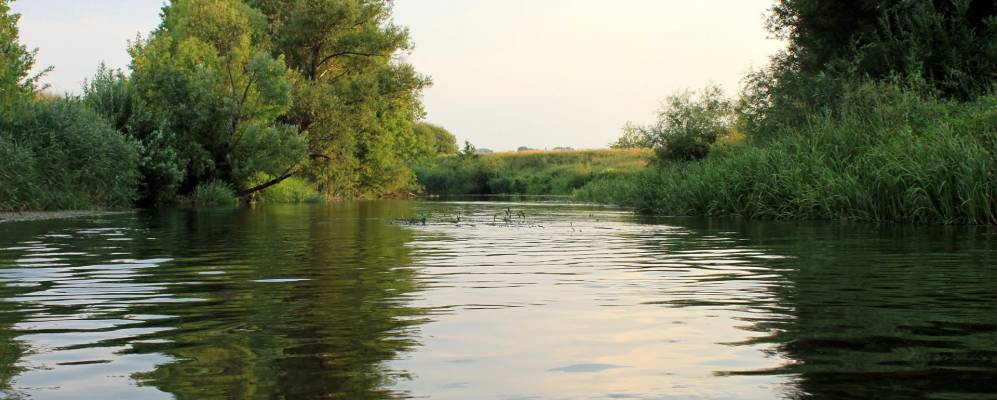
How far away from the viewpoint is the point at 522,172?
84500 millimetres

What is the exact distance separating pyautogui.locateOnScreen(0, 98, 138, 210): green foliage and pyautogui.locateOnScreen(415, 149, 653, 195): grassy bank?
37320mm

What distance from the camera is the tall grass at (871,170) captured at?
55.1ft

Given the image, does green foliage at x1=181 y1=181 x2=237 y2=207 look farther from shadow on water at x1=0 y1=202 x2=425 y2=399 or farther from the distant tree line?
shadow on water at x1=0 y1=202 x2=425 y2=399

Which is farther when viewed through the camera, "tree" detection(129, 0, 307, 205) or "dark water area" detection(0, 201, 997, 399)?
"tree" detection(129, 0, 307, 205)

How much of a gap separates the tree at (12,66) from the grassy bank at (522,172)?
118 ft

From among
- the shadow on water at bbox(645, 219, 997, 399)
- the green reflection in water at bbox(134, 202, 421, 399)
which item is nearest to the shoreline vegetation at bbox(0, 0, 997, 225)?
the shadow on water at bbox(645, 219, 997, 399)

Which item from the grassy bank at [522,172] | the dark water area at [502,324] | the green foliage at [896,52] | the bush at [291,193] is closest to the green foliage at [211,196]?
the bush at [291,193]

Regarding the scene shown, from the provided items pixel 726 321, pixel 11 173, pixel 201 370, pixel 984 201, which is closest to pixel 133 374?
pixel 201 370

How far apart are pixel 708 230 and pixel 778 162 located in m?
6.37

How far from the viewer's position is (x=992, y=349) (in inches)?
175

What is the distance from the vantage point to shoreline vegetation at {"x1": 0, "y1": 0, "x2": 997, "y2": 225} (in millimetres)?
19438

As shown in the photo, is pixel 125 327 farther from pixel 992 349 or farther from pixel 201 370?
pixel 992 349

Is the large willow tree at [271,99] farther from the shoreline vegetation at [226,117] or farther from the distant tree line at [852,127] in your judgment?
the distant tree line at [852,127]

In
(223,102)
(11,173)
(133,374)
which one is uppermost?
(223,102)
